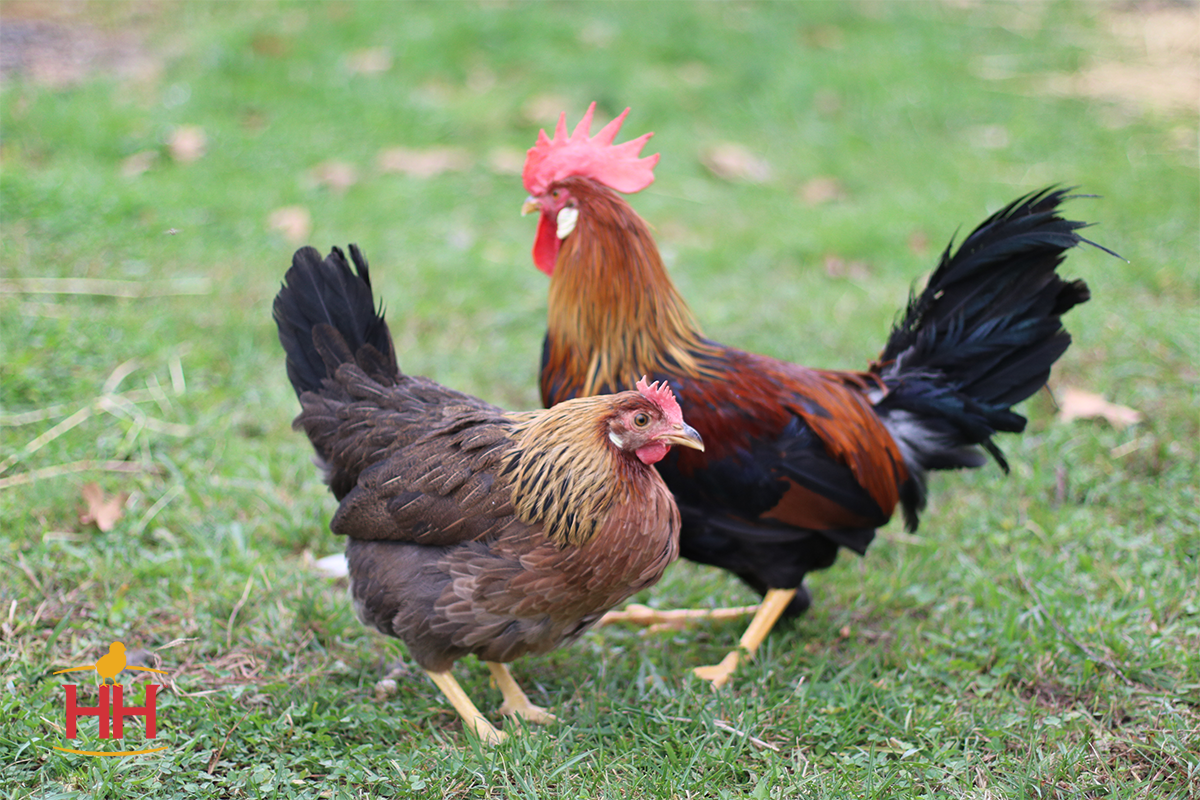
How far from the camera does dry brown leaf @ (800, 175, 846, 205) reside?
718 centimetres

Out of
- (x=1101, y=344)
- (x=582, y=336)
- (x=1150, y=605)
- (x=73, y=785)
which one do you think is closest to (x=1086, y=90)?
(x=1101, y=344)

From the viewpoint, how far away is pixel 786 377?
11.3 feet

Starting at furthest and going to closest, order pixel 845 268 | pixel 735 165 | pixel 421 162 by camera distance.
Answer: pixel 735 165 < pixel 421 162 < pixel 845 268

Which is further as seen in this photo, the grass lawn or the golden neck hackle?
the golden neck hackle

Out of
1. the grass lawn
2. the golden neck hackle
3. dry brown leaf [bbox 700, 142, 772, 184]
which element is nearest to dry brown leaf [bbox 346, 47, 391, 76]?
the grass lawn

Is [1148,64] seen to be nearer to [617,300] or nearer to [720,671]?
[617,300]

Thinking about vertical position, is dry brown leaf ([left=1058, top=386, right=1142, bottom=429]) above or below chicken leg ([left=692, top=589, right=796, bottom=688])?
above

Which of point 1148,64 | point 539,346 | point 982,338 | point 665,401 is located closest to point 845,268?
point 539,346

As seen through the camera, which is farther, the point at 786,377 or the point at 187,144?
the point at 187,144

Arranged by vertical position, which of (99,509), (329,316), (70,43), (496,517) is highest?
(70,43)

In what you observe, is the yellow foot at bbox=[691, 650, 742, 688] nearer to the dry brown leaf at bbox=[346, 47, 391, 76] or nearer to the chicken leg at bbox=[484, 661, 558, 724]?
the chicken leg at bbox=[484, 661, 558, 724]

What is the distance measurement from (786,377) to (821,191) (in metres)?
4.23

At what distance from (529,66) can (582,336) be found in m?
5.45

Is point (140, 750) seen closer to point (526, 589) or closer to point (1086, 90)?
point (526, 589)
